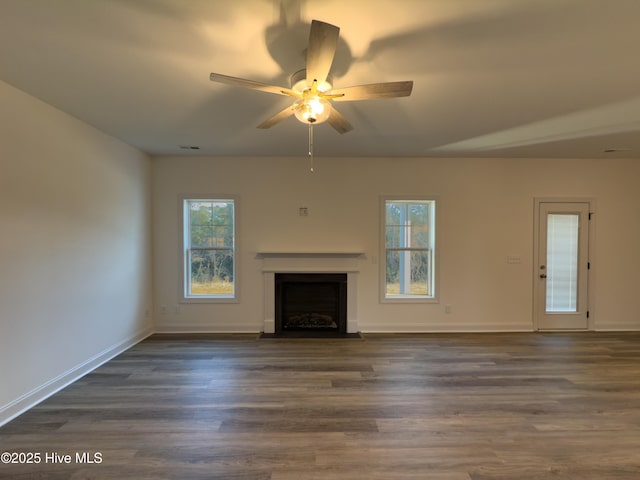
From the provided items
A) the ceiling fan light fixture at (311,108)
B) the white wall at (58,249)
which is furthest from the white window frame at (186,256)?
the ceiling fan light fixture at (311,108)

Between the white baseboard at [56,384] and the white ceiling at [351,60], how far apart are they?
100 inches

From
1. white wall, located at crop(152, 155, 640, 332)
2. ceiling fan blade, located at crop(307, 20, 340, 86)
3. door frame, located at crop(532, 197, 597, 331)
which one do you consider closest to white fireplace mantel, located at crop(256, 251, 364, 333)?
white wall, located at crop(152, 155, 640, 332)

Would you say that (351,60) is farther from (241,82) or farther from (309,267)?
(309,267)

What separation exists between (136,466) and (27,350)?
5.01 ft

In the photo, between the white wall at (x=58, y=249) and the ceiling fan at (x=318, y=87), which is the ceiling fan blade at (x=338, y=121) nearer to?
the ceiling fan at (x=318, y=87)

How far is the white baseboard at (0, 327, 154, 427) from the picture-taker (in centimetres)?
251

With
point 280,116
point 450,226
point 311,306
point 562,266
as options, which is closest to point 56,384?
point 311,306

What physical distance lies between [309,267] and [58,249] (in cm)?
295

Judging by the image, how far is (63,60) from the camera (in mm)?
2113

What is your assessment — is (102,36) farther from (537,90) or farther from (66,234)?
(537,90)

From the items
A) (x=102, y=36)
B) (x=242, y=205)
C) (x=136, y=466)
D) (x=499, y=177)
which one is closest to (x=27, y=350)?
(x=136, y=466)

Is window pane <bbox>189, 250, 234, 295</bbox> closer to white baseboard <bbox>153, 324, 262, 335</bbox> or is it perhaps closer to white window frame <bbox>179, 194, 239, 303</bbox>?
white window frame <bbox>179, 194, 239, 303</bbox>

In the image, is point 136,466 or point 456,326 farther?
point 456,326

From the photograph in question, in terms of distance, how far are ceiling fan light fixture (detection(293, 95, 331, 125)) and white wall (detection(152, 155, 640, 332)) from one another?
2755 millimetres
